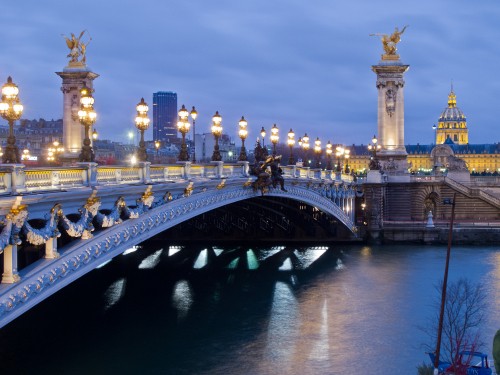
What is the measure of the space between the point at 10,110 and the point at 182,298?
22.3 m

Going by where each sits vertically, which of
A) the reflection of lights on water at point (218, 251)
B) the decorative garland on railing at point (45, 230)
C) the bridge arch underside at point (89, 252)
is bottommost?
the reflection of lights on water at point (218, 251)

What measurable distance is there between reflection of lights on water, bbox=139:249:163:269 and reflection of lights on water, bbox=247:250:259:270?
585 cm

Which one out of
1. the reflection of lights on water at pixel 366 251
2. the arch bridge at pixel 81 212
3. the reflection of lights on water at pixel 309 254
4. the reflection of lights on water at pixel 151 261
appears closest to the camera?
the arch bridge at pixel 81 212

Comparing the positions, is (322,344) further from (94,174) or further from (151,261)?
(151,261)

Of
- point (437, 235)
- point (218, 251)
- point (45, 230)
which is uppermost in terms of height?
point (45, 230)

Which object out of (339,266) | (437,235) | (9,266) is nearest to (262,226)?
(339,266)

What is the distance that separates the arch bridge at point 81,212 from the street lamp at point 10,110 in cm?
35

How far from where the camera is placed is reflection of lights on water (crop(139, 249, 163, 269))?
5072 centimetres

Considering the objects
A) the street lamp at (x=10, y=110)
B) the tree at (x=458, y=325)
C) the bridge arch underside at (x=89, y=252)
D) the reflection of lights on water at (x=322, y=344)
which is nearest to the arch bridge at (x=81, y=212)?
Result: the bridge arch underside at (x=89, y=252)

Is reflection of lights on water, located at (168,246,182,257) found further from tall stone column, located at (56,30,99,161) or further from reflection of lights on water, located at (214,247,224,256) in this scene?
tall stone column, located at (56,30,99,161)

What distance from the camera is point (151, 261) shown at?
174ft

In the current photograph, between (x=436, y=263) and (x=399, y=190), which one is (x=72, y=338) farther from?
(x=399, y=190)

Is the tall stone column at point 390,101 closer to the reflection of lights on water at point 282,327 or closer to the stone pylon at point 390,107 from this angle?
the stone pylon at point 390,107

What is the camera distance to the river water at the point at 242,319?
27094 mm
